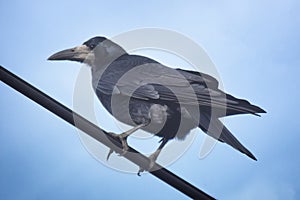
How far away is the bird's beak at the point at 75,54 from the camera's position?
4348 millimetres

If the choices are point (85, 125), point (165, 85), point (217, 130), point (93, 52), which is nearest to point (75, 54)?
point (93, 52)

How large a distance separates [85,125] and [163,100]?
4.17ft

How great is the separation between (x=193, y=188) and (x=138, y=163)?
0.30 meters

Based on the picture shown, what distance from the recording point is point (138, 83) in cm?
400

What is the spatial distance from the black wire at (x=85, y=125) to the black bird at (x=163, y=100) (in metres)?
0.74

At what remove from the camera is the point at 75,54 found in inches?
173

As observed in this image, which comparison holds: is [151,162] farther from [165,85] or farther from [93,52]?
[93,52]

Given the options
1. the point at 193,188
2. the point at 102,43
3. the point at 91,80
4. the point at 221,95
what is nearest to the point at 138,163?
the point at 193,188

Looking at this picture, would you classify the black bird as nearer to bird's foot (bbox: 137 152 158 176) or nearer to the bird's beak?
bird's foot (bbox: 137 152 158 176)

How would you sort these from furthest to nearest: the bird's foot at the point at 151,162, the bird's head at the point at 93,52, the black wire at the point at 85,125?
the bird's head at the point at 93,52
the bird's foot at the point at 151,162
the black wire at the point at 85,125

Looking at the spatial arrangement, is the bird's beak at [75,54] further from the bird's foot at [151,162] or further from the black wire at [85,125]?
the black wire at [85,125]

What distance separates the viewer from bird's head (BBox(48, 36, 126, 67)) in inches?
170

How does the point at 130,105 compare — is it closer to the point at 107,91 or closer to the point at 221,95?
the point at 107,91

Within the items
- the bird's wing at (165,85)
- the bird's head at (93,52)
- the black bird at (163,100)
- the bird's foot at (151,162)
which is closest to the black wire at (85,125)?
the bird's foot at (151,162)
